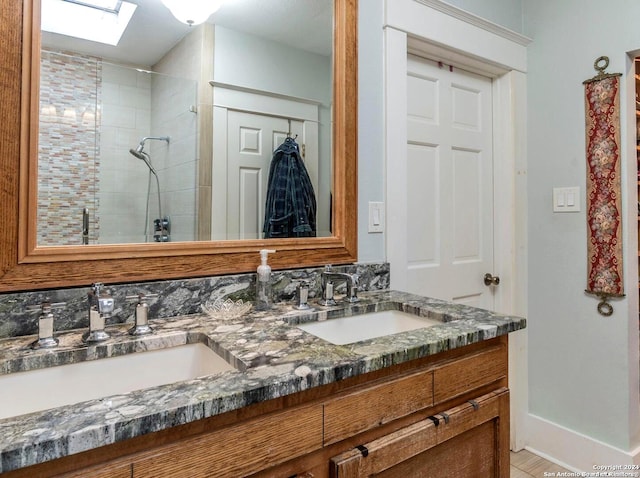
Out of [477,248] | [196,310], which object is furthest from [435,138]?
[196,310]

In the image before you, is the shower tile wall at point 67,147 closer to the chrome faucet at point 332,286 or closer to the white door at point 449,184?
the chrome faucet at point 332,286

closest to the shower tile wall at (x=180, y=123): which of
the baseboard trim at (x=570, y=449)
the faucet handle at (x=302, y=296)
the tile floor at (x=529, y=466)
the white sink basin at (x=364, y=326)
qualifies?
the faucet handle at (x=302, y=296)

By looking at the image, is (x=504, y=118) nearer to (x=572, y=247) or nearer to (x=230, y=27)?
(x=572, y=247)

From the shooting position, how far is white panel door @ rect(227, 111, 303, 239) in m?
1.27

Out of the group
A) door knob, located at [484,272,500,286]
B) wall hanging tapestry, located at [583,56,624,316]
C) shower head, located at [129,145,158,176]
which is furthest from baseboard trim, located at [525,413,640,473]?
shower head, located at [129,145,158,176]

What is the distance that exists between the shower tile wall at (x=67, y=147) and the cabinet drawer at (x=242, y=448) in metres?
0.64

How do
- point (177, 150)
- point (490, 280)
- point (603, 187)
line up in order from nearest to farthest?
point (177, 150)
point (603, 187)
point (490, 280)

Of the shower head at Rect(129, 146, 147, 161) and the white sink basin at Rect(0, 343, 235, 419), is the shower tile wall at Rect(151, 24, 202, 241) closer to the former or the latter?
the shower head at Rect(129, 146, 147, 161)

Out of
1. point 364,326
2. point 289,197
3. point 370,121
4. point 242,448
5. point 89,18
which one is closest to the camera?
point 242,448

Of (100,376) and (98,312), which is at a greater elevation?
(98,312)

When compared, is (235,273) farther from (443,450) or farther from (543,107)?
(543,107)

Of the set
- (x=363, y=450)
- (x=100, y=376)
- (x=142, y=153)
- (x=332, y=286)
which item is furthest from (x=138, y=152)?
(x=363, y=450)

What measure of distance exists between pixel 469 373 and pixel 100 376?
0.85 m

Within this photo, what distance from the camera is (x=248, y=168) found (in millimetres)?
1304
